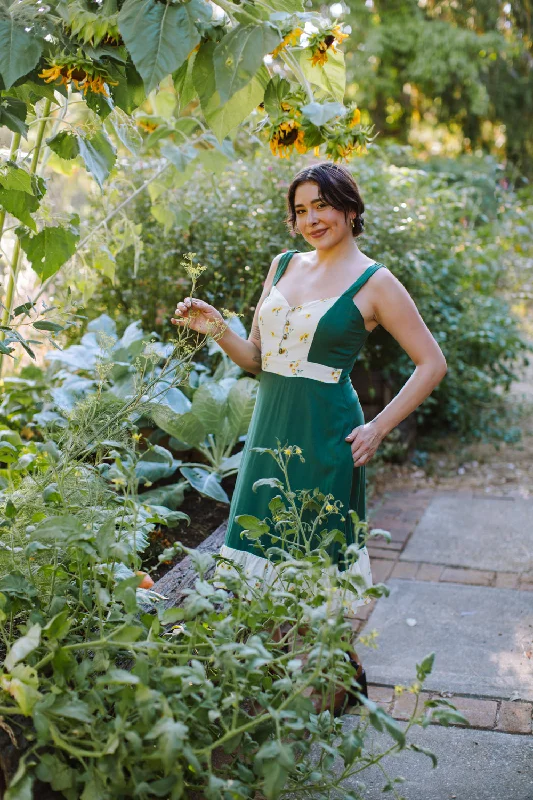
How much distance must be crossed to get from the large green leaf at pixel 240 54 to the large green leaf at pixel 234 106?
129 millimetres

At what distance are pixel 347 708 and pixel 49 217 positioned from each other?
1737mm

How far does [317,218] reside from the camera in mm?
2322

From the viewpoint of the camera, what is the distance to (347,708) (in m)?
2.58

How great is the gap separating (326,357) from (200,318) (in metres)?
0.38

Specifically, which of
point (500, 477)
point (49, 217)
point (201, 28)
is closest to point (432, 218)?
point (500, 477)

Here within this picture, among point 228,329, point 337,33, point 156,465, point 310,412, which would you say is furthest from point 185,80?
point 156,465

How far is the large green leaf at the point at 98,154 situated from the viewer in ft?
6.46

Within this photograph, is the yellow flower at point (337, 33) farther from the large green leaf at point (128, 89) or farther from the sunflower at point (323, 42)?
the large green leaf at point (128, 89)

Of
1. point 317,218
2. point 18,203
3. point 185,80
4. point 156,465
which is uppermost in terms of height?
point 185,80

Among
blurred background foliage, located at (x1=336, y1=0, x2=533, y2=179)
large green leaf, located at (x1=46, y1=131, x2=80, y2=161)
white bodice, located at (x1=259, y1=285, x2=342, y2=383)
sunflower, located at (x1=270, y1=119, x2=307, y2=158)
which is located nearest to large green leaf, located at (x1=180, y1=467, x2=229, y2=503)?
white bodice, located at (x1=259, y1=285, x2=342, y2=383)

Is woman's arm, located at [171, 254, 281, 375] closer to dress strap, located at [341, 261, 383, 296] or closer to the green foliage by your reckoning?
dress strap, located at [341, 261, 383, 296]

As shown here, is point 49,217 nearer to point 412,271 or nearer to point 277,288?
point 277,288

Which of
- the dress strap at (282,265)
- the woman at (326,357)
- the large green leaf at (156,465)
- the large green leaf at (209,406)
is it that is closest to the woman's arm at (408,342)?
the woman at (326,357)

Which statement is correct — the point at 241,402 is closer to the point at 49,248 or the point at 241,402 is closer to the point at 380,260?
the point at 49,248
